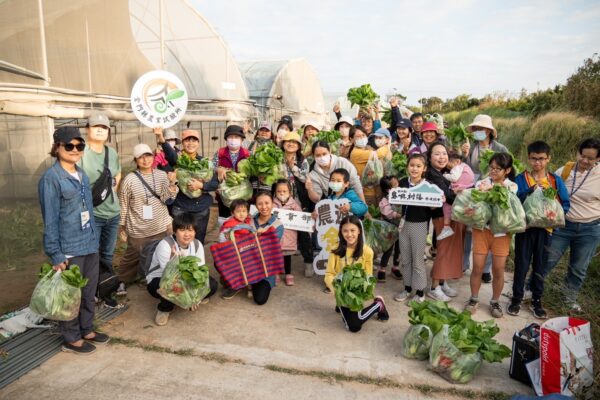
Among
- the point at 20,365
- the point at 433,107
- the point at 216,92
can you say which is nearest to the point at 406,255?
the point at 20,365

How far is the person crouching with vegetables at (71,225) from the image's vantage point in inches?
123

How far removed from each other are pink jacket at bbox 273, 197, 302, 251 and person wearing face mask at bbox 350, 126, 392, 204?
110 centimetres

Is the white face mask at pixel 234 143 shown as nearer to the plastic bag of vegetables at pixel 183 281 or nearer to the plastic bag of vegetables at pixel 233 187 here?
the plastic bag of vegetables at pixel 233 187

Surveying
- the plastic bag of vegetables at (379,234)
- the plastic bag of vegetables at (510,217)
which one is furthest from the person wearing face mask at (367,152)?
the plastic bag of vegetables at (510,217)

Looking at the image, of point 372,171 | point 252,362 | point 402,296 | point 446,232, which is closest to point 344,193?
point 372,171

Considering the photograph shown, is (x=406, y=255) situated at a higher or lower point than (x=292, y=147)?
lower

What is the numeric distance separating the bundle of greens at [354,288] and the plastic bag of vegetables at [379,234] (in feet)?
3.60

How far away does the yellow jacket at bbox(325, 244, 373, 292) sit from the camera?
4176mm

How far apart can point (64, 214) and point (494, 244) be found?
4046 millimetres

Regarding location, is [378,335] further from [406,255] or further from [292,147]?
[292,147]

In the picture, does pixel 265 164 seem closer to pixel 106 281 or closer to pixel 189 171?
pixel 189 171

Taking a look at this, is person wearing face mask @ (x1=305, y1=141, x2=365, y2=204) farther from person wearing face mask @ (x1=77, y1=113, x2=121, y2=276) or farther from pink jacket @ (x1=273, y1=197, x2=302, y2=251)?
person wearing face mask @ (x1=77, y1=113, x2=121, y2=276)

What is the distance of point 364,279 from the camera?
3.74 metres

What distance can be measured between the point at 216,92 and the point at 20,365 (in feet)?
27.9
